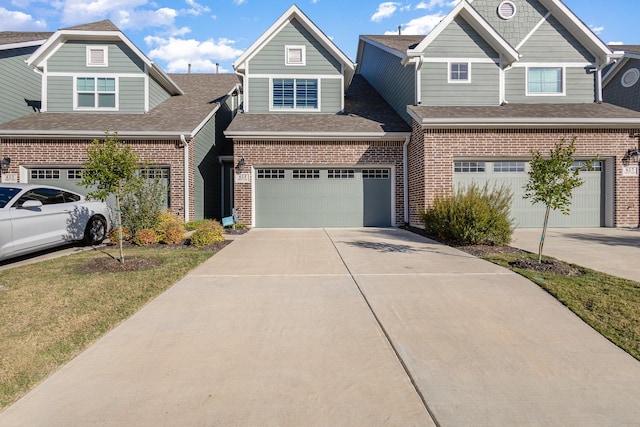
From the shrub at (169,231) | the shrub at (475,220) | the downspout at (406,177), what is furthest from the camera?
the downspout at (406,177)

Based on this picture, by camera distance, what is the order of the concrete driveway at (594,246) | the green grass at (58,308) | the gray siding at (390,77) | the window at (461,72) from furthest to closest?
the gray siding at (390,77), the window at (461,72), the concrete driveway at (594,246), the green grass at (58,308)

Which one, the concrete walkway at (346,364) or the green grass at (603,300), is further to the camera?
the green grass at (603,300)

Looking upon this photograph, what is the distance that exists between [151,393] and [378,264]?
4.48m

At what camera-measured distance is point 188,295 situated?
14.9ft

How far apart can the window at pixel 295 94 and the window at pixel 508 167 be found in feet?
23.9

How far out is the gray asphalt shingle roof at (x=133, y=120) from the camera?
38.8 feet

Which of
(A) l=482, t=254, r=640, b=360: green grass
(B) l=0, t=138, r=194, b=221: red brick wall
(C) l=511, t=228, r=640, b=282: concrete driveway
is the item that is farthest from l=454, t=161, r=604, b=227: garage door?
(B) l=0, t=138, r=194, b=221: red brick wall

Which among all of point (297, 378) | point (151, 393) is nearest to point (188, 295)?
point (151, 393)

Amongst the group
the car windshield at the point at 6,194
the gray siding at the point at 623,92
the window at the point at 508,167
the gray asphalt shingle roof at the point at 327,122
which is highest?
the gray siding at the point at 623,92

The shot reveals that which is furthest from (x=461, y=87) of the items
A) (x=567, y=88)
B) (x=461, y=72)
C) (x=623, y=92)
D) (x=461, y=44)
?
(x=623, y=92)

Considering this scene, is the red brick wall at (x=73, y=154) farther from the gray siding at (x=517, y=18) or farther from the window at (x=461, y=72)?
the gray siding at (x=517, y=18)

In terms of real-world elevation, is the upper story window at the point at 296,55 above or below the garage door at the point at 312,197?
above

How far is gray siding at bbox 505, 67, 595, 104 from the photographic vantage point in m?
13.3

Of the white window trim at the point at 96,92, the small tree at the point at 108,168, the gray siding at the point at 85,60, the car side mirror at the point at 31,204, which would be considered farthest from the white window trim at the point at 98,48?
the small tree at the point at 108,168
